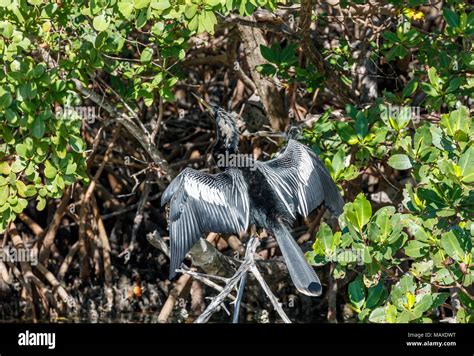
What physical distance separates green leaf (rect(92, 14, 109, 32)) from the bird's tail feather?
133 cm

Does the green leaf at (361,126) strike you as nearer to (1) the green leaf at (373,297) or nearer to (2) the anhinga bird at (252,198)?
(2) the anhinga bird at (252,198)

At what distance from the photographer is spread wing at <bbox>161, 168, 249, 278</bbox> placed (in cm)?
500

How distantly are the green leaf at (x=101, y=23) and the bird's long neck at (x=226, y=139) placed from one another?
91 centimetres

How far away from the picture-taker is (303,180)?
5.43 metres

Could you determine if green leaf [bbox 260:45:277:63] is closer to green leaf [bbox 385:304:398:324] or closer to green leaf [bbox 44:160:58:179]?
green leaf [bbox 44:160:58:179]

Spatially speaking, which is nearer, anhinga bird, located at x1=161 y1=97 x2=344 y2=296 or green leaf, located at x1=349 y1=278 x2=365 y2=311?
green leaf, located at x1=349 y1=278 x2=365 y2=311

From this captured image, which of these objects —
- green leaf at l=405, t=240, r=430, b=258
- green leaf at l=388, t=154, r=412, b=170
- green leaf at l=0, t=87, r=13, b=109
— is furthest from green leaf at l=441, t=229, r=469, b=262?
green leaf at l=0, t=87, r=13, b=109

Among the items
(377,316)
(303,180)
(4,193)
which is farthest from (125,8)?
(377,316)

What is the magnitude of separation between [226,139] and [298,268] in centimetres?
92

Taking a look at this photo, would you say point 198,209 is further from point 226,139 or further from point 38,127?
point 38,127

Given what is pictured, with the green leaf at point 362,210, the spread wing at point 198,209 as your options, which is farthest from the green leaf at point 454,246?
the spread wing at point 198,209

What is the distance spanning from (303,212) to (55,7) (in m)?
1.66
